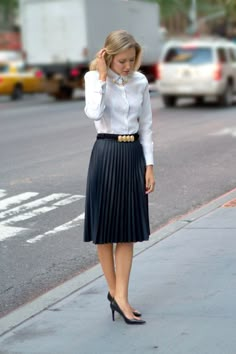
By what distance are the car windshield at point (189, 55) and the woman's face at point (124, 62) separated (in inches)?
698

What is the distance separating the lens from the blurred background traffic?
882 inches

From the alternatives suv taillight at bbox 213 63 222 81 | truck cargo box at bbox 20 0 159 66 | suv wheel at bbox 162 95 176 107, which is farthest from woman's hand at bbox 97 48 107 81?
truck cargo box at bbox 20 0 159 66

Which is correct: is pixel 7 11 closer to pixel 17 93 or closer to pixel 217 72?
pixel 17 93

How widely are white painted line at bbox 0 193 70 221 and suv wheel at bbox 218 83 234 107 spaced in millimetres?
13754

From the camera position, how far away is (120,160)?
489cm

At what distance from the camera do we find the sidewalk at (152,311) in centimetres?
450

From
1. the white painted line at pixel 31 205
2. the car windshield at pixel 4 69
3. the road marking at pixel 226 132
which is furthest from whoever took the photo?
the car windshield at pixel 4 69

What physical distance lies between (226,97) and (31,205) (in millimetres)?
14567

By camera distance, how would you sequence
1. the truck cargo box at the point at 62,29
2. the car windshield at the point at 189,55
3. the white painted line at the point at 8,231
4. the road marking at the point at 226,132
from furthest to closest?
1. the truck cargo box at the point at 62,29
2. the car windshield at the point at 189,55
3. the road marking at the point at 226,132
4. the white painted line at the point at 8,231

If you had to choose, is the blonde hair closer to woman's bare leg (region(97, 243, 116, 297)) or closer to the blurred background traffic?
woman's bare leg (region(97, 243, 116, 297))

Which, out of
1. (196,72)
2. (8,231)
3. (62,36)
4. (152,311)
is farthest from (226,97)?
(152,311)

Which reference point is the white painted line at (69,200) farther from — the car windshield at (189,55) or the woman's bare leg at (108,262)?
the car windshield at (189,55)

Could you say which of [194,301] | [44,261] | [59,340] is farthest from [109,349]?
[44,261]

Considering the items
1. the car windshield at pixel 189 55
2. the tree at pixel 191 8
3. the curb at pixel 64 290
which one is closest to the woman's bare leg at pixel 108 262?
the curb at pixel 64 290
